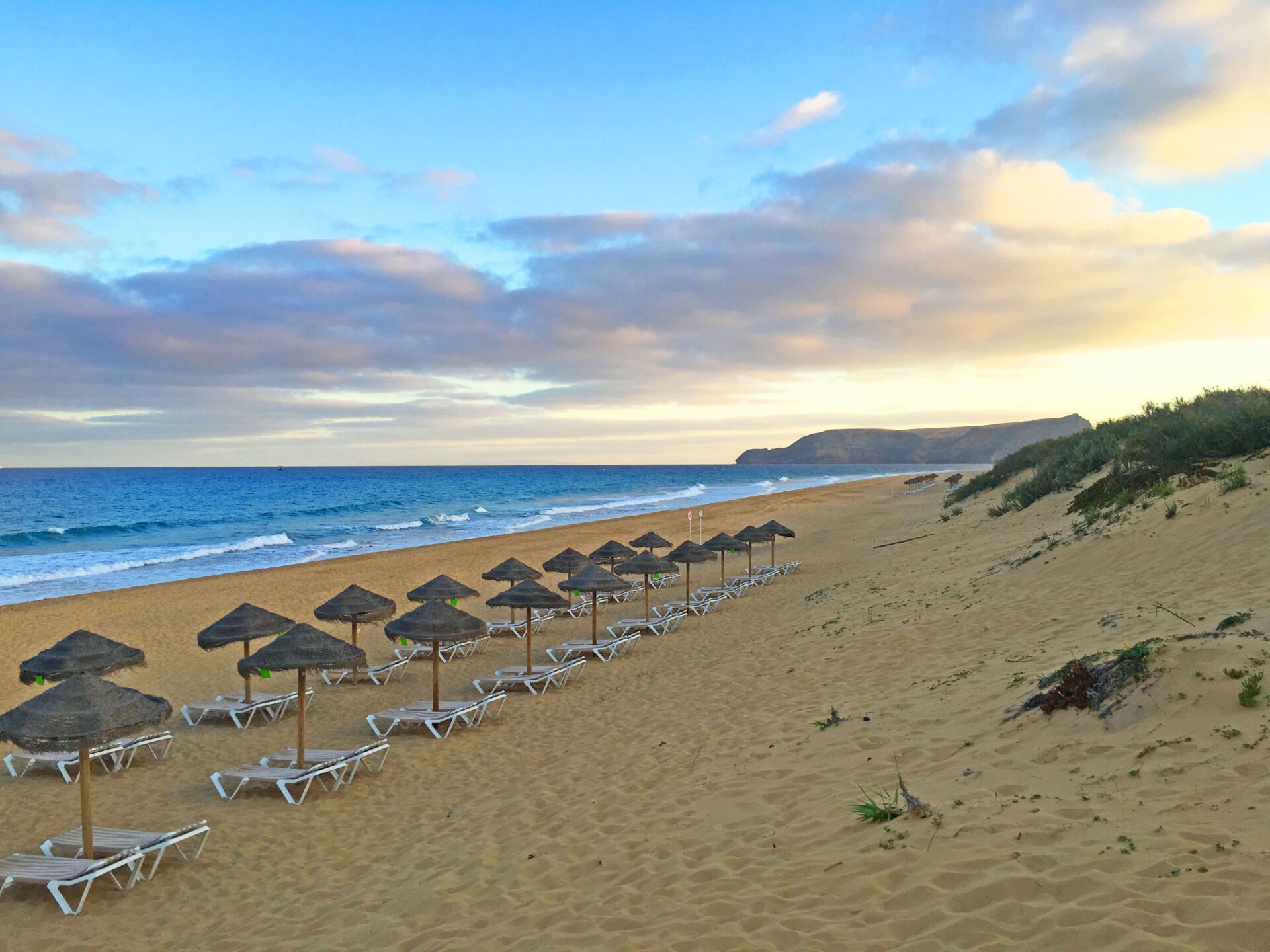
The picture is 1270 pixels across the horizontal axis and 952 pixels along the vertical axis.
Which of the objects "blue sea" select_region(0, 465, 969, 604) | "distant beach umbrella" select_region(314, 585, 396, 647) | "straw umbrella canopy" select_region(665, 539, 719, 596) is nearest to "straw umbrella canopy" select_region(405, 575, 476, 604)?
"distant beach umbrella" select_region(314, 585, 396, 647)

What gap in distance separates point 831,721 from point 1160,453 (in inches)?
473

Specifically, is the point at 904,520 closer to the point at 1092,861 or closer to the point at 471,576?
the point at 471,576

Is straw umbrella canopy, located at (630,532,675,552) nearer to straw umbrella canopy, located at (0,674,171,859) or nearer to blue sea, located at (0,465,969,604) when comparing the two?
straw umbrella canopy, located at (0,674,171,859)

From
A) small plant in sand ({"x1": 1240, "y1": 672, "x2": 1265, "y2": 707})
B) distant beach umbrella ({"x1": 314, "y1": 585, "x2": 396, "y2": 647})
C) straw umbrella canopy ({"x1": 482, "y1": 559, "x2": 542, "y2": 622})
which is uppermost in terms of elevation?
small plant in sand ({"x1": 1240, "y1": 672, "x2": 1265, "y2": 707})

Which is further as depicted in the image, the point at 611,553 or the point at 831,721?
the point at 611,553

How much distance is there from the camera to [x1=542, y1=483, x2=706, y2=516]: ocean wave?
53406 millimetres

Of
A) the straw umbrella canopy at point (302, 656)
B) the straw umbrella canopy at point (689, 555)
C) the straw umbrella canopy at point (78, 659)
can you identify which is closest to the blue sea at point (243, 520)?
the straw umbrella canopy at point (78, 659)

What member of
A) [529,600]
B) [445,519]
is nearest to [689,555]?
[529,600]

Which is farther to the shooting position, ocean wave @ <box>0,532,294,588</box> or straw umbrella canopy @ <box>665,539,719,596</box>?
ocean wave @ <box>0,532,294,588</box>

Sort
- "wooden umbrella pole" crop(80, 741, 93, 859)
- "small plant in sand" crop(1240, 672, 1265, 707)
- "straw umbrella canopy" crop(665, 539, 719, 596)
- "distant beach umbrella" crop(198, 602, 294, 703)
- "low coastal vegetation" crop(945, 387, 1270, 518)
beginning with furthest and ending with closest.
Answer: "straw umbrella canopy" crop(665, 539, 719, 596) → "low coastal vegetation" crop(945, 387, 1270, 518) → "distant beach umbrella" crop(198, 602, 294, 703) → "wooden umbrella pole" crop(80, 741, 93, 859) → "small plant in sand" crop(1240, 672, 1265, 707)

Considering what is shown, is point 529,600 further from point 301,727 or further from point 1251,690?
point 1251,690

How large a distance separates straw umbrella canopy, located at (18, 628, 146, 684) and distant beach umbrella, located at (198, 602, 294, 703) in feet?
3.13

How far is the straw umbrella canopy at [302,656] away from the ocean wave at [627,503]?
4189cm

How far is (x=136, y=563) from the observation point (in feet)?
96.6
